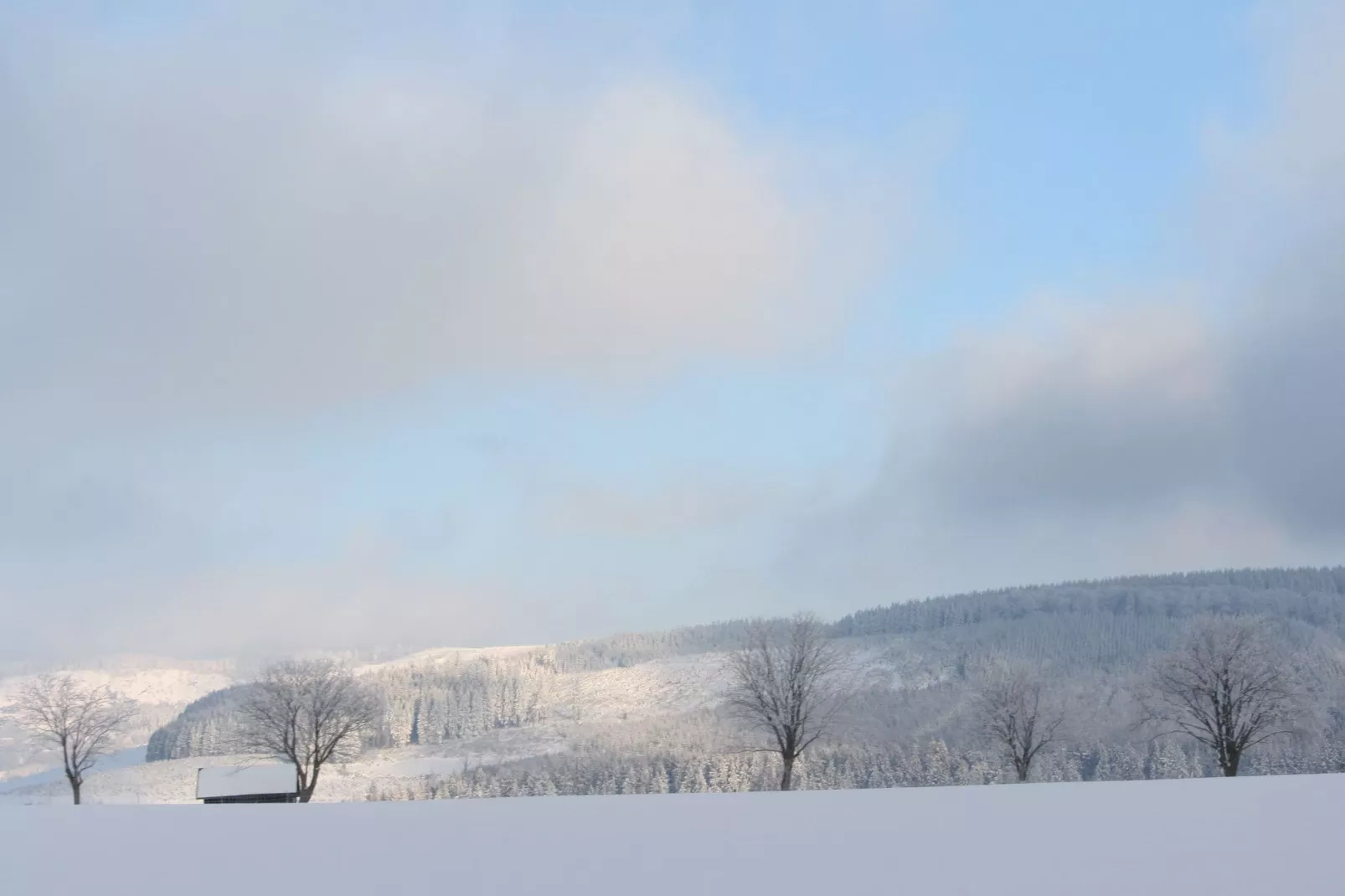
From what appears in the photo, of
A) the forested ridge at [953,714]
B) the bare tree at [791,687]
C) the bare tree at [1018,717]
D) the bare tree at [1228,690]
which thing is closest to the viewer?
the bare tree at [1228,690]

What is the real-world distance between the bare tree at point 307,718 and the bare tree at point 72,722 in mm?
8229

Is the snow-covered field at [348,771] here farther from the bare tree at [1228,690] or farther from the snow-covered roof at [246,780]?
the bare tree at [1228,690]

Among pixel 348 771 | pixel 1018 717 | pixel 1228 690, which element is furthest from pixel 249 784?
pixel 348 771

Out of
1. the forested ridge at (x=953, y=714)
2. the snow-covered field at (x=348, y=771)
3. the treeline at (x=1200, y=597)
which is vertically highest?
the treeline at (x=1200, y=597)

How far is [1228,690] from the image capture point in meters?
52.0

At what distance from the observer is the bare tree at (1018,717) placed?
221 feet

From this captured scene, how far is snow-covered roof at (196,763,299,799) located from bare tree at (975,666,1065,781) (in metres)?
46.1

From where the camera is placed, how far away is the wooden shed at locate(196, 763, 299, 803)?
62.7 metres

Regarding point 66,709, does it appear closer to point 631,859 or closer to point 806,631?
point 806,631

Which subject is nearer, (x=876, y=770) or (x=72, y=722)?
(x=72, y=722)

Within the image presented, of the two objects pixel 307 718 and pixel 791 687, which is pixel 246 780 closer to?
pixel 307 718

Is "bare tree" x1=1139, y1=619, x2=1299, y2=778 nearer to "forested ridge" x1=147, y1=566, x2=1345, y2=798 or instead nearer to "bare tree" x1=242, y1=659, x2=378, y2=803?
"forested ridge" x1=147, y1=566, x2=1345, y2=798

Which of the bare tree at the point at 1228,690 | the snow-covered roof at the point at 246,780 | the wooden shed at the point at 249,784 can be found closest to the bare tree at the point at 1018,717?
the bare tree at the point at 1228,690

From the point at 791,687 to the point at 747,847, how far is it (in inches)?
1627
